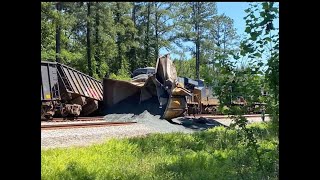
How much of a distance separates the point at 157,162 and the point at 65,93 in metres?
8.12

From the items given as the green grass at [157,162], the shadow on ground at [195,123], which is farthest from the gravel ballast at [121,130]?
the green grass at [157,162]

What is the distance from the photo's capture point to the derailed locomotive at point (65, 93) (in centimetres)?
1137

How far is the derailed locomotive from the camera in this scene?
37.3 ft

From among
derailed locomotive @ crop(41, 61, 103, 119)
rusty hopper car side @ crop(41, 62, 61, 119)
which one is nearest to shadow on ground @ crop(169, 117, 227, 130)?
derailed locomotive @ crop(41, 61, 103, 119)

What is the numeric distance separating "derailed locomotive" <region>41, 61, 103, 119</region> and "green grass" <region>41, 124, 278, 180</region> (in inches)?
202

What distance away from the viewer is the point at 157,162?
5293 mm

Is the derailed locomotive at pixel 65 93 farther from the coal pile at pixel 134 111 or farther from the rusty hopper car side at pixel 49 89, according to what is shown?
the coal pile at pixel 134 111

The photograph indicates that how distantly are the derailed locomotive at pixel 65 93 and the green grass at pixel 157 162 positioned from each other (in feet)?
16.8

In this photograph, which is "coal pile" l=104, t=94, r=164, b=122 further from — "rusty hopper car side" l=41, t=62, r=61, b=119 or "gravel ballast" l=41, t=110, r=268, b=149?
"rusty hopper car side" l=41, t=62, r=61, b=119

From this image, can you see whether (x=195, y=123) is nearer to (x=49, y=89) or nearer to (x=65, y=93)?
(x=65, y=93)
